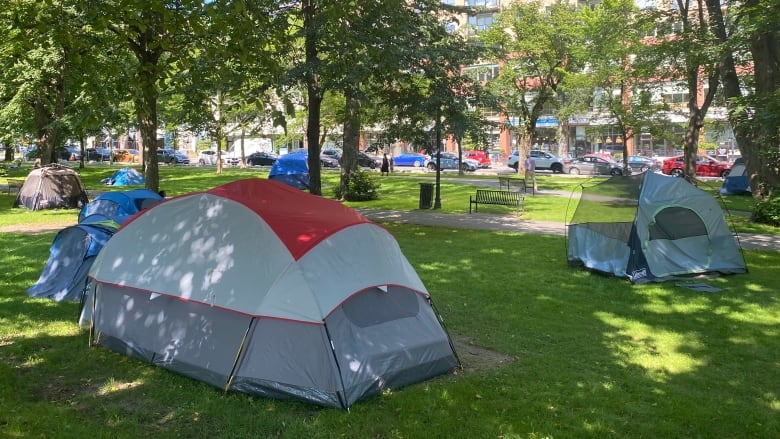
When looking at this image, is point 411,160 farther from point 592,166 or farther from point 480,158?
point 592,166

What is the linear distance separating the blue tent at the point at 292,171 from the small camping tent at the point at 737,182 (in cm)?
1728

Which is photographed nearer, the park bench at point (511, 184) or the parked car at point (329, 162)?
the park bench at point (511, 184)

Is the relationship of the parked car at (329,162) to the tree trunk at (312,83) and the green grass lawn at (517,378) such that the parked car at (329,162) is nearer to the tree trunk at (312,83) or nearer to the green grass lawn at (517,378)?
the tree trunk at (312,83)

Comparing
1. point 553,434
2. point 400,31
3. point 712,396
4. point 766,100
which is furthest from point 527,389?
point 766,100

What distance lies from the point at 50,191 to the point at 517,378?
18.0 metres

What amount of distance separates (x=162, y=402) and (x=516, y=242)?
9749mm

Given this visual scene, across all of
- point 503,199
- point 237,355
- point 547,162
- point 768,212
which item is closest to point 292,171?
point 503,199

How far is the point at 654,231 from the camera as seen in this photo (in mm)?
10359

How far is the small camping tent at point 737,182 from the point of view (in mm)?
24609

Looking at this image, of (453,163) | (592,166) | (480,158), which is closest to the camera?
(592,166)

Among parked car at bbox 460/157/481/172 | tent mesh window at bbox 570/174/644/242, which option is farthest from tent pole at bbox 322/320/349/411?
parked car at bbox 460/157/481/172

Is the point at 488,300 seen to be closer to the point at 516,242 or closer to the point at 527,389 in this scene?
the point at 527,389

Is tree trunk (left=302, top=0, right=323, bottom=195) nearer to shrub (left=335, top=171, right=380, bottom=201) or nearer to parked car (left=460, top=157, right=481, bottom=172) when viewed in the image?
shrub (left=335, top=171, right=380, bottom=201)

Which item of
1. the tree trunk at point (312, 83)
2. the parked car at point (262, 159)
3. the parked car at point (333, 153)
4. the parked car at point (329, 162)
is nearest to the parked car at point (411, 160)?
the parked car at point (333, 153)
